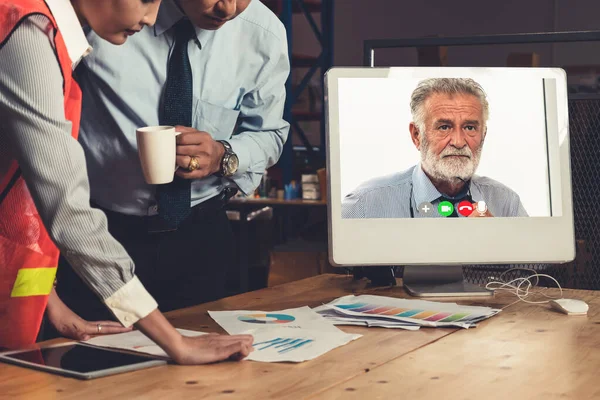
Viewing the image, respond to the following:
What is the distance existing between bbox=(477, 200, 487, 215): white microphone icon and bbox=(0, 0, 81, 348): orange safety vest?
0.92 m

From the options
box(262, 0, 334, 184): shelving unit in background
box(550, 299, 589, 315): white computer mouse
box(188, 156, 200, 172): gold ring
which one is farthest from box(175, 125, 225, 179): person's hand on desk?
box(262, 0, 334, 184): shelving unit in background

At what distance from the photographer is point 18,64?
110 cm

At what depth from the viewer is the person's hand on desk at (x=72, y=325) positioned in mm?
1442

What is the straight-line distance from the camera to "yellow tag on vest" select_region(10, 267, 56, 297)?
1302 millimetres

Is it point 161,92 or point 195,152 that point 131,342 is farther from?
point 161,92

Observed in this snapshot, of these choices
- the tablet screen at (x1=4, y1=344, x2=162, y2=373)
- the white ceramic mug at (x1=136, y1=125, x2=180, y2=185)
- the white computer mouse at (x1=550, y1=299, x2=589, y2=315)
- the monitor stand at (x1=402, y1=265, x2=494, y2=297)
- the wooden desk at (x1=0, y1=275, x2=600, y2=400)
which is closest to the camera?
the wooden desk at (x1=0, y1=275, x2=600, y2=400)

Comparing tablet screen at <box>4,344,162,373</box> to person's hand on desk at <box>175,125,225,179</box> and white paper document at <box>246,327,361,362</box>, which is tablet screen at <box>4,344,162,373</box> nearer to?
white paper document at <box>246,327,361,362</box>

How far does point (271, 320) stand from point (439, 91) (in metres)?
0.66

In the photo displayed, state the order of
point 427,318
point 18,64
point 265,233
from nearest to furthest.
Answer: point 18,64 → point 427,318 → point 265,233

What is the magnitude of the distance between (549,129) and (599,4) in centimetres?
591

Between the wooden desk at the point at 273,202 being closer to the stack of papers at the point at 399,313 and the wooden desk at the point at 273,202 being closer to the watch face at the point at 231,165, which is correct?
the watch face at the point at 231,165

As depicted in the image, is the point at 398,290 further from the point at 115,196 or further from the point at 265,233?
the point at 265,233

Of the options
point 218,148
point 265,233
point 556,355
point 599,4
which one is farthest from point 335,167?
point 599,4

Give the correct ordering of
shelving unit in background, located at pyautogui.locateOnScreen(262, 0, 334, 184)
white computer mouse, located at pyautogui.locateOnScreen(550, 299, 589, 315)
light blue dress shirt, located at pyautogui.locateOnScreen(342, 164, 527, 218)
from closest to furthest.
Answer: white computer mouse, located at pyautogui.locateOnScreen(550, 299, 589, 315) < light blue dress shirt, located at pyautogui.locateOnScreen(342, 164, 527, 218) < shelving unit in background, located at pyautogui.locateOnScreen(262, 0, 334, 184)
